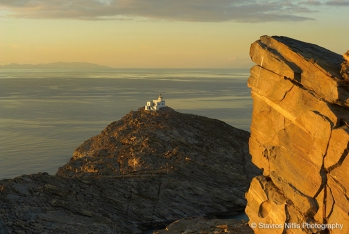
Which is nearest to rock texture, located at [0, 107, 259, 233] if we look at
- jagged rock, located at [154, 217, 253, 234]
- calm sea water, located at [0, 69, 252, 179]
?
jagged rock, located at [154, 217, 253, 234]

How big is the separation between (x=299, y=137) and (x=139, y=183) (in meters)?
25.2

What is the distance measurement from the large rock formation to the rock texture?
47.7ft

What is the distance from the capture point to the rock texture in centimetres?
3241

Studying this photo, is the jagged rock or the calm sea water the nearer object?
the jagged rock

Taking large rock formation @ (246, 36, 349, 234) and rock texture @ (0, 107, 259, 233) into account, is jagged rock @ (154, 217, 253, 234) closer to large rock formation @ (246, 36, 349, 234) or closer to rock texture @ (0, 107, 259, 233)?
large rock formation @ (246, 36, 349, 234)

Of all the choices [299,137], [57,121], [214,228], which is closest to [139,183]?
[214,228]

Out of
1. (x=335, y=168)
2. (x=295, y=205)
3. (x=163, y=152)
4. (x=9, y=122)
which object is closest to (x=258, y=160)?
(x=295, y=205)

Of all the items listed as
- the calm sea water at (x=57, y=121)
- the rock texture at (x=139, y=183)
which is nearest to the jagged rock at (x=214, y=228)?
the rock texture at (x=139, y=183)

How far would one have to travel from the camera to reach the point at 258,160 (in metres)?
21.0

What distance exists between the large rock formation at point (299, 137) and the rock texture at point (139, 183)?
14527mm

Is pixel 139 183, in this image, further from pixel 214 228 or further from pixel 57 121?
pixel 57 121

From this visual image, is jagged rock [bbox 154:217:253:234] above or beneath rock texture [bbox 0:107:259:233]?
above

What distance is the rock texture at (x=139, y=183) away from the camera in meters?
32.4

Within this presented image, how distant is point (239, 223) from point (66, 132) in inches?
2874
